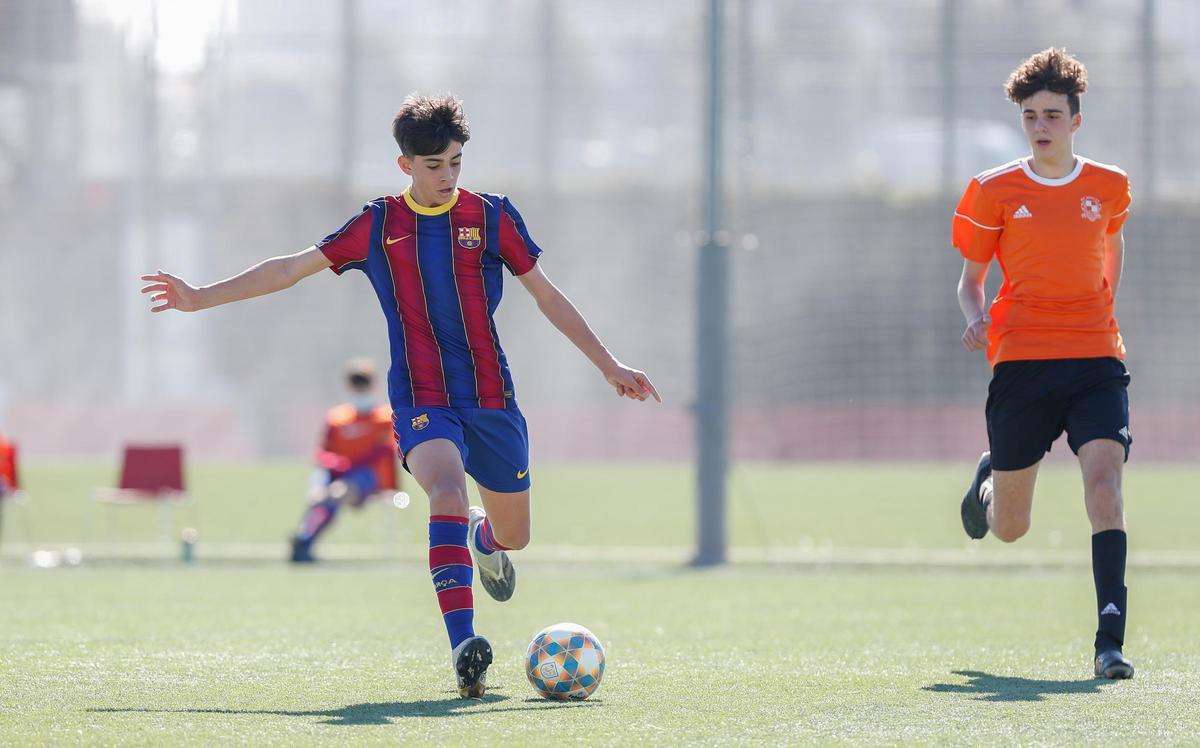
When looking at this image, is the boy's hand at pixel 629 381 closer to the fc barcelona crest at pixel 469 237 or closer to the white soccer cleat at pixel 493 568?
the fc barcelona crest at pixel 469 237

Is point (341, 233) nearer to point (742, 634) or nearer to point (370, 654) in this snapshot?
point (370, 654)

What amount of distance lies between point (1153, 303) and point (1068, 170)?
11.5 m

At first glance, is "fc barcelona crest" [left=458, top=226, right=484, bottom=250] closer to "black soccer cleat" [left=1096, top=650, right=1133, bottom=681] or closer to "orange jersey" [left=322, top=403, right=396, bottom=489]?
"black soccer cleat" [left=1096, top=650, right=1133, bottom=681]

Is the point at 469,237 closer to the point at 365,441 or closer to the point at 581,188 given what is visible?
the point at 365,441

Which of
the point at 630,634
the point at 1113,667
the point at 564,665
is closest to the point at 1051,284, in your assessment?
the point at 1113,667

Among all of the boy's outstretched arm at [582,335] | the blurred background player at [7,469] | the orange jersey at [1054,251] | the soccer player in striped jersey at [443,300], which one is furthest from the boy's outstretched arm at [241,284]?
the blurred background player at [7,469]

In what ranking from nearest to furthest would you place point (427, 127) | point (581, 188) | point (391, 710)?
point (391, 710) → point (427, 127) → point (581, 188)

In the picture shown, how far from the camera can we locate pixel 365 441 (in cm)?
1383

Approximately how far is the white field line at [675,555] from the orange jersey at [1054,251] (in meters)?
6.47

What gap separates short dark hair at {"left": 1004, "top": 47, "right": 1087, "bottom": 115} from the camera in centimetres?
645

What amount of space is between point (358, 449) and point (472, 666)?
8429 mm

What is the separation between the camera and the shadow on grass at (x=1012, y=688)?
18.3ft

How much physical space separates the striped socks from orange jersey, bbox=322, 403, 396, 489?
7.99 m

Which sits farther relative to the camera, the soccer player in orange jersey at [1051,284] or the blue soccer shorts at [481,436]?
the soccer player in orange jersey at [1051,284]
